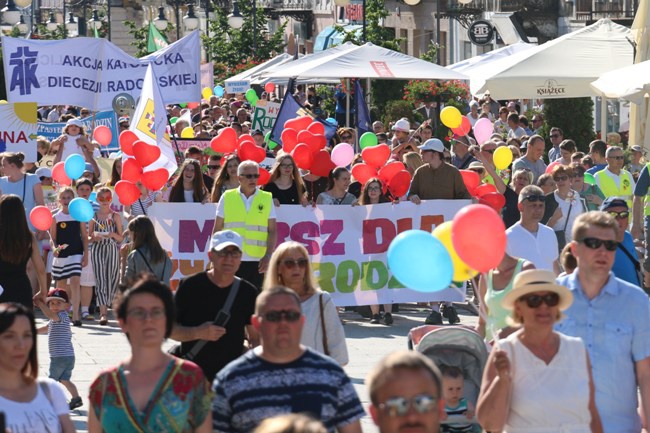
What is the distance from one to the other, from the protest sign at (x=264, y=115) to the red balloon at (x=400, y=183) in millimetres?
11209

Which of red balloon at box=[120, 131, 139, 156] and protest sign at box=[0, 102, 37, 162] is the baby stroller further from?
protest sign at box=[0, 102, 37, 162]

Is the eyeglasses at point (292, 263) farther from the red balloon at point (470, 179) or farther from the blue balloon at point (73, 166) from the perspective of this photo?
the blue balloon at point (73, 166)

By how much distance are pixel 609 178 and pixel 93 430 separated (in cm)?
1123

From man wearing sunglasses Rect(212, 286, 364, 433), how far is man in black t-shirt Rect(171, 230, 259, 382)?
6.32ft

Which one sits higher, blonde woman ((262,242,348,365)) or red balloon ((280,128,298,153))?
red balloon ((280,128,298,153))

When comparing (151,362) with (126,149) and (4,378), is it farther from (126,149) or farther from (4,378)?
(126,149)

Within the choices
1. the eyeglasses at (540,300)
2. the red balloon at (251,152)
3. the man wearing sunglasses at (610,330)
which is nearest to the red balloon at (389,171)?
the red balloon at (251,152)

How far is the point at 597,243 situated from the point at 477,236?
0.51 metres

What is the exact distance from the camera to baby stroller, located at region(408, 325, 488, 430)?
7957mm

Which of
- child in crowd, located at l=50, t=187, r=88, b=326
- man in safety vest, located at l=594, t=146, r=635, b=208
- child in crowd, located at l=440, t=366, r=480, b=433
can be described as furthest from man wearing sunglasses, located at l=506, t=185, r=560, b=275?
man in safety vest, located at l=594, t=146, r=635, b=208

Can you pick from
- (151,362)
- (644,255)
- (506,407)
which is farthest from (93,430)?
(644,255)

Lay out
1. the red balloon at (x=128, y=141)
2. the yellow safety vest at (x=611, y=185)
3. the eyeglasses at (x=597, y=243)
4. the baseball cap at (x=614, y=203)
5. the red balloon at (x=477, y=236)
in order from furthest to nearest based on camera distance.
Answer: the yellow safety vest at (x=611, y=185), the red balloon at (x=128, y=141), the baseball cap at (x=614, y=203), the red balloon at (x=477, y=236), the eyeglasses at (x=597, y=243)

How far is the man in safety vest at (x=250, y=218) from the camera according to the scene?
39.1 ft

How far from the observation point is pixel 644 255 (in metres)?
15.2
